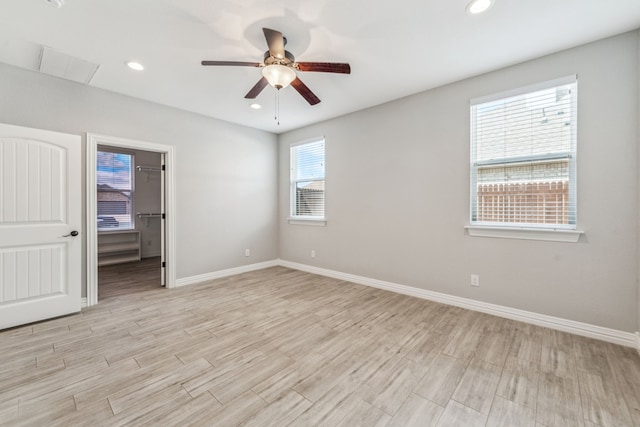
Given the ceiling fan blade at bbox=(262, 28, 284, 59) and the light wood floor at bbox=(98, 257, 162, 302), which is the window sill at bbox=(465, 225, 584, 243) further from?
the light wood floor at bbox=(98, 257, 162, 302)

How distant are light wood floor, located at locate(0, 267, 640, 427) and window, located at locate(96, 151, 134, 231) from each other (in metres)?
3.66

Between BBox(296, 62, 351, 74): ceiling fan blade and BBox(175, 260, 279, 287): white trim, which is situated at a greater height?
BBox(296, 62, 351, 74): ceiling fan blade

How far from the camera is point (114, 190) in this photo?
6.06 m

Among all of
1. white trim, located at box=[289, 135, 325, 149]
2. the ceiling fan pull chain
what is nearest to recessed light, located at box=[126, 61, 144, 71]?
the ceiling fan pull chain

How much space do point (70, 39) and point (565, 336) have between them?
213 inches

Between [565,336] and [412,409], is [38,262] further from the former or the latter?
[565,336]

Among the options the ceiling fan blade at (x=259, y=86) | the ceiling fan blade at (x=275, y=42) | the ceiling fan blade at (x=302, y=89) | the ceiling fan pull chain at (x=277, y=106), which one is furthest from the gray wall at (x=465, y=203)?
the ceiling fan blade at (x=275, y=42)

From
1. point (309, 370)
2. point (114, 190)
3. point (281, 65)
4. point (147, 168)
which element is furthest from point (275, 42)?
point (114, 190)

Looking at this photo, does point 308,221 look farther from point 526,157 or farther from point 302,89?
point 526,157

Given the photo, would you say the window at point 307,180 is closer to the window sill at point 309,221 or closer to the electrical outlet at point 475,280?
the window sill at point 309,221

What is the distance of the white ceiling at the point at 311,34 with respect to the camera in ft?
6.72

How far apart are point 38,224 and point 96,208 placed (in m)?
0.54

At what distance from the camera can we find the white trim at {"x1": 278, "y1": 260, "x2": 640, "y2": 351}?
2387mm

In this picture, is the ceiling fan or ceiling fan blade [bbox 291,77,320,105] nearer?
the ceiling fan
